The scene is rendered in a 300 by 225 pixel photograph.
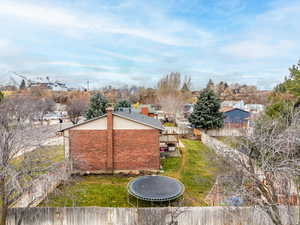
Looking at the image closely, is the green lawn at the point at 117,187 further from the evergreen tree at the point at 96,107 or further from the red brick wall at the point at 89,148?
the evergreen tree at the point at 96,107

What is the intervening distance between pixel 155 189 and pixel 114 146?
5.34m

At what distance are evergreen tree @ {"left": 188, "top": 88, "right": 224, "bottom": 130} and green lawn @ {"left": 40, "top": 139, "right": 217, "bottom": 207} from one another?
12.3 metres

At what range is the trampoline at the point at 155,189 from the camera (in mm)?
9281

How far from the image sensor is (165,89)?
183 feet

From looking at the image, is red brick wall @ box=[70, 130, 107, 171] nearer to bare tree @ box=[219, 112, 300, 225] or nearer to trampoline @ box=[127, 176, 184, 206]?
trampoline @ box=[127, 176, 184, 206]

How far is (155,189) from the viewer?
10266mm

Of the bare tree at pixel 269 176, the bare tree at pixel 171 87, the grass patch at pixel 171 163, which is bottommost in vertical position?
the grass patch at pixel 171 163

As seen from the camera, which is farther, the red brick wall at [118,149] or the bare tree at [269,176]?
the red brick wall at [118,149]

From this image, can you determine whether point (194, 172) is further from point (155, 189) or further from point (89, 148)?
point (89, 148)

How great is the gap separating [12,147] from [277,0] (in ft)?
59.8

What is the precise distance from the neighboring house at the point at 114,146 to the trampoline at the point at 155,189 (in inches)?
107

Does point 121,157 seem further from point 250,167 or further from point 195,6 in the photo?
point 195,6

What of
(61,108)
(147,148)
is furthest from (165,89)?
(147,148)

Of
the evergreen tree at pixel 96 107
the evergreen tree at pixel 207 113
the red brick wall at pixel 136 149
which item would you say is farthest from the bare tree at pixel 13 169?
the evergreen tree at pixel 207 113
